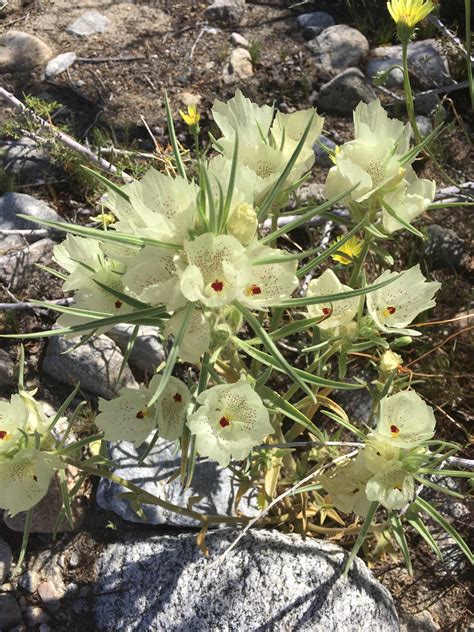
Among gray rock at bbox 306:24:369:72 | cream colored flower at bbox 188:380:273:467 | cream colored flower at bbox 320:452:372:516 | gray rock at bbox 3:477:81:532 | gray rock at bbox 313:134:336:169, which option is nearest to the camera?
cream colored flower at bbox 188:380:273:467

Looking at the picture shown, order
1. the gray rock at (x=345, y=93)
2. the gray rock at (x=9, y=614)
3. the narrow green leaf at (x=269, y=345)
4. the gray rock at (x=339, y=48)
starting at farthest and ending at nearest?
the gray rock at (x=339, y=48) → the gray rock at (x=345, y=93) → the gray rock at (x=9, y=614) → the narrow green leaf at (x=269, y=345)

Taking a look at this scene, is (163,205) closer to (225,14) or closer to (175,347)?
(175,347)

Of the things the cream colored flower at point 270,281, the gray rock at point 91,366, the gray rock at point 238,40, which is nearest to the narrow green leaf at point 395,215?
the cream colored flower at point 270,281

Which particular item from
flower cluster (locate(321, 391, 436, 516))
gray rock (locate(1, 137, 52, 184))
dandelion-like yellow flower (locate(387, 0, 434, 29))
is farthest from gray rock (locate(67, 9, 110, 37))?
flower cluster (locate(321, 391, 436, 516))

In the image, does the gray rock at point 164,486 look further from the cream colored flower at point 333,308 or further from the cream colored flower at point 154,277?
the cream colored flower at point 154,277

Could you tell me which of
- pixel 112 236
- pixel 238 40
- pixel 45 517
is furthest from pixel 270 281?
pixel 238 40

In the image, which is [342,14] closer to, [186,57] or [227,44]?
[227,44]

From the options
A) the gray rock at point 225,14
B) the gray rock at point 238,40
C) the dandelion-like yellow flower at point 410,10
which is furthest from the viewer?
the gray rock at point 225,14

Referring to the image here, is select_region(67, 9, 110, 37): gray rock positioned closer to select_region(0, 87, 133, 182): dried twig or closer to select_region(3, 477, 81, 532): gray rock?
select_region(0, 87, 133, 182): dried twig
